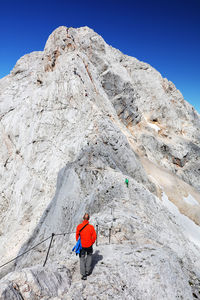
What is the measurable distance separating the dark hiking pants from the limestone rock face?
0.28 meters

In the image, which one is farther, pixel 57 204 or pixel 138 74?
pixel 138 74

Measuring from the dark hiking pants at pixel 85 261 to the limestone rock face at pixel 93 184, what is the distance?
0.28 m

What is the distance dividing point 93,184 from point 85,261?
9.92m

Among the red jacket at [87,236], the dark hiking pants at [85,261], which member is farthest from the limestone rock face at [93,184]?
the red jacket at [87,236]

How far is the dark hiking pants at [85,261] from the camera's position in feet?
17.4

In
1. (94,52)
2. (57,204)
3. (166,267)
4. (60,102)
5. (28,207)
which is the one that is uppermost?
(94,52)

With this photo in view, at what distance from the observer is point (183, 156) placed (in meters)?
39.0

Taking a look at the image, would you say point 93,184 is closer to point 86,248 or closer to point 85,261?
point 86,248

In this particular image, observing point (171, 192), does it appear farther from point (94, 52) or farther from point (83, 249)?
point (94, 52)

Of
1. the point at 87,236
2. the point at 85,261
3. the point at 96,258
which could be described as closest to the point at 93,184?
the point at 96,258

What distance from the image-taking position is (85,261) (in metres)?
5.41

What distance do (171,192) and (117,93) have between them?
2550cm

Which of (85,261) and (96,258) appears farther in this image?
(96,258)

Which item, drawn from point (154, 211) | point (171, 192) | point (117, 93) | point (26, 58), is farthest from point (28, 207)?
point (26, 58)
